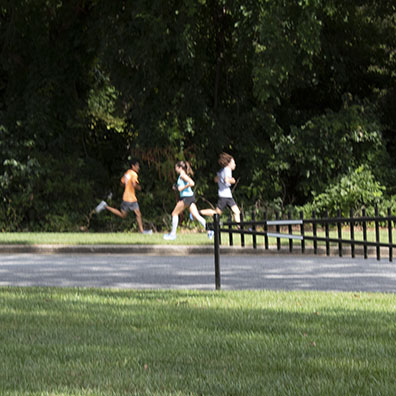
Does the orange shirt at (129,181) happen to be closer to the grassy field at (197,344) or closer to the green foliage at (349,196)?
the green foliage at (349,196)

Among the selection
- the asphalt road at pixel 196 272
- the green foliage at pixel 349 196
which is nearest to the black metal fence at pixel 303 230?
the asphalt road at pixel 196 272

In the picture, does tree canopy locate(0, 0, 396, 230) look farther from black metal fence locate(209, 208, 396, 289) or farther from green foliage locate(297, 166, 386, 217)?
black metal fence locate(209, 208, 396, 289)

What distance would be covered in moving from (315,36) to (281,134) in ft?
16.9

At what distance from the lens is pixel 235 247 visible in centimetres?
1770

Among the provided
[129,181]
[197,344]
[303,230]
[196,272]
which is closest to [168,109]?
[129,181]

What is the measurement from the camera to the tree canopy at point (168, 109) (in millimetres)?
25297

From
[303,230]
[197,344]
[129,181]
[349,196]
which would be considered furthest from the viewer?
[349,196]

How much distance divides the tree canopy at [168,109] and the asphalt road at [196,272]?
900 centimetres

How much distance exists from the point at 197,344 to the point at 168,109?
19.2 metres

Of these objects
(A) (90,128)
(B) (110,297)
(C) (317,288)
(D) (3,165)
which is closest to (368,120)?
(A) (90,128)

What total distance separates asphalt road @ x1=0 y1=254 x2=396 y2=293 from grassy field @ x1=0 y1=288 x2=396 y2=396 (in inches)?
79.2

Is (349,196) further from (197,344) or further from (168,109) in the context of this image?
(197,344)

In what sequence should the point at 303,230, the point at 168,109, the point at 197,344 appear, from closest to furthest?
the point at 197,344 < the point at 303,230 < the point at 168,109

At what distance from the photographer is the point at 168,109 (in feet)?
83.7
